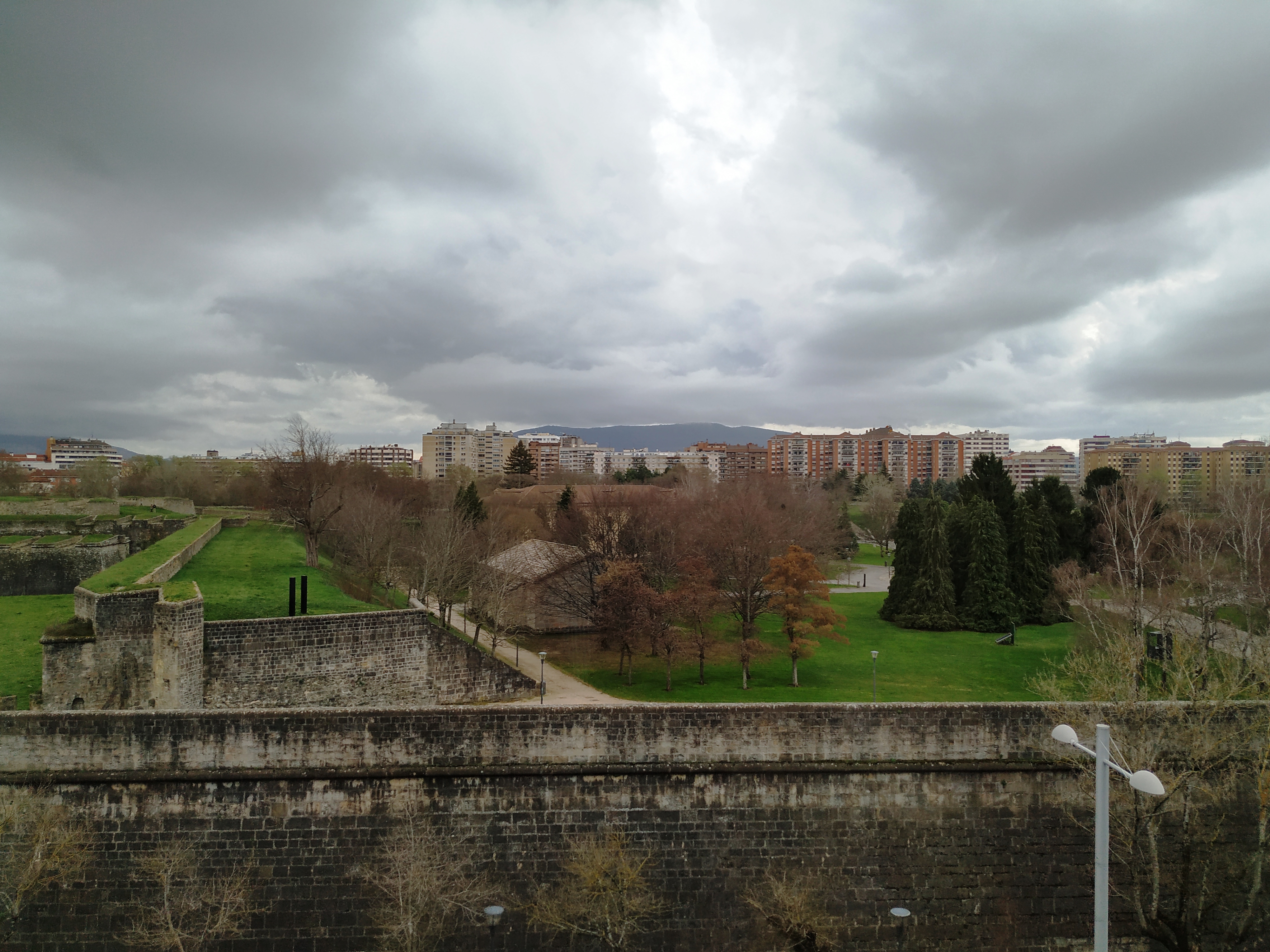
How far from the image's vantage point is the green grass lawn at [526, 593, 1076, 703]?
67.1 ft

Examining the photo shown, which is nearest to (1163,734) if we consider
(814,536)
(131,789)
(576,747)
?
(576,747)

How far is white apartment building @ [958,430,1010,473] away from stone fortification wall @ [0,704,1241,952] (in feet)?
454

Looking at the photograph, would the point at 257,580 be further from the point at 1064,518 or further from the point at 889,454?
the point at 889,454

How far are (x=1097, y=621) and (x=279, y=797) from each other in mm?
23738

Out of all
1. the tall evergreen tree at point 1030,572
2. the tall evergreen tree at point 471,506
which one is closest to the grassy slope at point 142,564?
the tall evergreen tree at point 471,506

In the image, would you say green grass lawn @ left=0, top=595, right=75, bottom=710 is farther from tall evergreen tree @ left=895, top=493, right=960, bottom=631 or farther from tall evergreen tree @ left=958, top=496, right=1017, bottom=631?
tall evergreen tree @ left=958, top=496, right=1017, bottom=631

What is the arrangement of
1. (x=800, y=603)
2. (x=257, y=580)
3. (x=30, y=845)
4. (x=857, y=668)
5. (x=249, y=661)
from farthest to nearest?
1. (x=857, y=668)
2. (x=800, y=603)
3. (x=257, y=580)
4. (x=249, y=661)
5. (x=30, y=845)

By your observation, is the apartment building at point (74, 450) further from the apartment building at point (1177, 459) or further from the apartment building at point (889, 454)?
the apartment building at point (1177, 459)

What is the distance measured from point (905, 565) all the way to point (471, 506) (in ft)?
86.7

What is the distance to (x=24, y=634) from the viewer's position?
17.2 m

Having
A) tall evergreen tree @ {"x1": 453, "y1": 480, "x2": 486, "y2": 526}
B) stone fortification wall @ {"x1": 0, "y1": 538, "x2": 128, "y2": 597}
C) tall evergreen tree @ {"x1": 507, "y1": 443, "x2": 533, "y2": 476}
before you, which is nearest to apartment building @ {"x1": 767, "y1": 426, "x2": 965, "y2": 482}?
tall evergreen tree @ {"x1": 507, "y1": 443, "x2": 533, "y2": 476}

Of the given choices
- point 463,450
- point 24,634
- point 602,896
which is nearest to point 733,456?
point 463,450

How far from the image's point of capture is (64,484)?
59.1 m

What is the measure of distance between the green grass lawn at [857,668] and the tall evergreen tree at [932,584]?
2.20 ft
